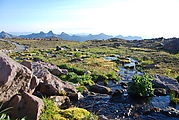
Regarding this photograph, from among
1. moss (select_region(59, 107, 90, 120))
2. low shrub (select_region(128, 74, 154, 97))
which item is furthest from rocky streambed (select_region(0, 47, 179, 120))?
moss (select_region(59, 107, 90, 120))

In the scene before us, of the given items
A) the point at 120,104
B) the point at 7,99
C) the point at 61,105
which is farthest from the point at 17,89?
the point at 120,104

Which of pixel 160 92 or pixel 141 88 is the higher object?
pixel 141 88

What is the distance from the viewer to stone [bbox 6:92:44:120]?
730cm

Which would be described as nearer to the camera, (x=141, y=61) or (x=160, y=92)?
(x=160, y=92)

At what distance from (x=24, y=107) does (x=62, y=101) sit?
14.6 feet

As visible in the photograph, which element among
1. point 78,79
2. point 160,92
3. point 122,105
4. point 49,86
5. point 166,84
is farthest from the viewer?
point 78,79

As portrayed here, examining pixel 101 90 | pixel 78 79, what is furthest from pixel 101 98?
pixel 78 79

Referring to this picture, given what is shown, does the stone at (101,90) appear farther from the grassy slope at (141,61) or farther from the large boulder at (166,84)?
the grassy slope at (141,61)

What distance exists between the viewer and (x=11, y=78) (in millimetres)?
7297

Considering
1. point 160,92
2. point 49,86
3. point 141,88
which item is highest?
point 49,86

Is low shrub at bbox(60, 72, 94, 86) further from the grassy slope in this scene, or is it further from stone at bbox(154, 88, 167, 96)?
stone at bbox(154, 88, 167, 96)

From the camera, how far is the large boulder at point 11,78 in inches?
278

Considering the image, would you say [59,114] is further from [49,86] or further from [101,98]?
[101,98]

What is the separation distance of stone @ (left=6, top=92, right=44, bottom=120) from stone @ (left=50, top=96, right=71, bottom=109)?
3.48 metres
